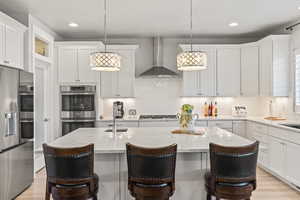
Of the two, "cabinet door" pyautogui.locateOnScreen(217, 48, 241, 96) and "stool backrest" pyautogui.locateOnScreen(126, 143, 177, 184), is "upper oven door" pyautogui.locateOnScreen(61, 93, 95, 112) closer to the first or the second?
"cabinet door" pyautogui.locateOnScreen(217, 48, 241, 96)

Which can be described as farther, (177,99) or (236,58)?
(177,99)

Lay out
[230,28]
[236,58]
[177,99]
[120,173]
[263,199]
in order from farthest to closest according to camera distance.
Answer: [177,99]
[236,58]
[230,28]
[263,199]
[120,173]

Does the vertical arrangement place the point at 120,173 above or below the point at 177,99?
below

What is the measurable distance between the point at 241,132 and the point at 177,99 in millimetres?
1563

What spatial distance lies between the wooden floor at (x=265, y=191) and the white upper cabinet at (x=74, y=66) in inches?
80.0

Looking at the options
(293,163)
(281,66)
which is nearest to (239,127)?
(281,66)

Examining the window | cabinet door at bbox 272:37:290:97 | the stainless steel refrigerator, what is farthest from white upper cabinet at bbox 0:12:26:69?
the window

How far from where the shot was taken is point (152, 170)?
2.05 metres

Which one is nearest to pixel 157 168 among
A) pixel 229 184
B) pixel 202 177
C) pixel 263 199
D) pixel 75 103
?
pixel 229 184

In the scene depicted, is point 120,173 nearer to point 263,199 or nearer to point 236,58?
point 263,199

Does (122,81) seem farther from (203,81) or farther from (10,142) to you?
(10,142)

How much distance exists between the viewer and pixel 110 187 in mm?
2594

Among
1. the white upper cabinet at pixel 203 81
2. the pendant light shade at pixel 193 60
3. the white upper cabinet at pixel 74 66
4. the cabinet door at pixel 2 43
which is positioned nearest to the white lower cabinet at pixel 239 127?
the white upper cabinet at pixel 203 81

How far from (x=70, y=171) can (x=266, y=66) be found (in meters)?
4.28
